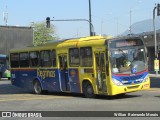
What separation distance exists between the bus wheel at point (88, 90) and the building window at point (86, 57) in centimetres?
86

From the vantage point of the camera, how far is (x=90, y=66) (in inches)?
808

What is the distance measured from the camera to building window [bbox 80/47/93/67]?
2050 cm

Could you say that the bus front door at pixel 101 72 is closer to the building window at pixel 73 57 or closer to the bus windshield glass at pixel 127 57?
the bus windshield glass at pixel 127 57

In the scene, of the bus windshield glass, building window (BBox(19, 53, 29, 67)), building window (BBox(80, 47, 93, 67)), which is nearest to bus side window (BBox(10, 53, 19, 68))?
building window (BBox(19, 53, 29, 67))

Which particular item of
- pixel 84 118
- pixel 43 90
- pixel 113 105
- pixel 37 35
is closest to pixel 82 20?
pixel 43 90

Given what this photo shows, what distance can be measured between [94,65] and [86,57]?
0.72 meters

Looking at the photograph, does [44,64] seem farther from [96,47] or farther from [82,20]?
[82,20]

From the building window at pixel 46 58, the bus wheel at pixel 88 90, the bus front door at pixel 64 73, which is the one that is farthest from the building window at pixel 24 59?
the bus wheel at pixel 88 90

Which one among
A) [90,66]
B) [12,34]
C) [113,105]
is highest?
[12,34]

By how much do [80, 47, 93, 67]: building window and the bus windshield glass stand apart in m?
A: 1.32

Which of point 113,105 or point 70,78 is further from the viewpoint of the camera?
point 70,78

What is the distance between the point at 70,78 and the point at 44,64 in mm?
2714

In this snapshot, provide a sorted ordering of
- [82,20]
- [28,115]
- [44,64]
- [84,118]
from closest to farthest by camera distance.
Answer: [28,115] → [84,118] → [44,64] → [82,20]

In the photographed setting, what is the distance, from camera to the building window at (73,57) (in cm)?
2145
